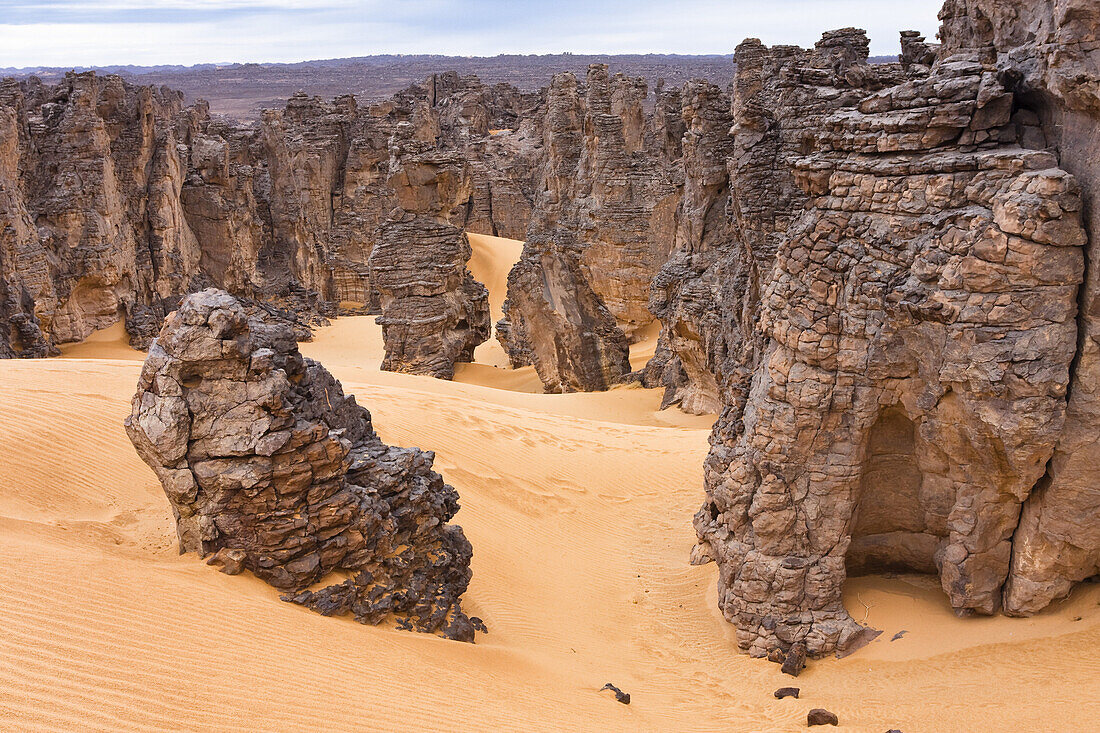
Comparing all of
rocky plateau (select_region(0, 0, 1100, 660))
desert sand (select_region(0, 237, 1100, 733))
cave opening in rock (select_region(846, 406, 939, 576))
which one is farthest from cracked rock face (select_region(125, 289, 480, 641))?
cave opening in rock (select_region(846, 406, 939, 576))

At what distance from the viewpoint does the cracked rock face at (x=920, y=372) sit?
7398 millimetres

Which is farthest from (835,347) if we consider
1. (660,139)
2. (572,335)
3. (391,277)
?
(660,139)

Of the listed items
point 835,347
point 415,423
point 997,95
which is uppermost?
point 997,95

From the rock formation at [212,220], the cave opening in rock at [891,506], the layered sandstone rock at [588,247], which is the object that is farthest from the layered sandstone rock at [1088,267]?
the rock formation at [212,220]

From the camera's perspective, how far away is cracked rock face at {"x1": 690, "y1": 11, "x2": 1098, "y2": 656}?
24.3 feet

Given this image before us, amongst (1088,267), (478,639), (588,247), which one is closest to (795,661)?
(478,639)

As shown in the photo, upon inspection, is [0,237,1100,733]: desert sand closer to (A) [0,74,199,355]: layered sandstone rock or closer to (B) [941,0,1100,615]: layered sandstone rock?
(B) [941,0,1100,615]: layered sandstone rock

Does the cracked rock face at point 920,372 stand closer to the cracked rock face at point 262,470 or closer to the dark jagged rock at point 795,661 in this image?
the dark jagged rock at point 795,661

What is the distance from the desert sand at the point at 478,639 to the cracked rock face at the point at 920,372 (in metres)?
0.56

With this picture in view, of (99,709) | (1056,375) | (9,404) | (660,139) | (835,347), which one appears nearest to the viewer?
(99,709)

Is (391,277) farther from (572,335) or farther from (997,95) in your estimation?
(997,95)

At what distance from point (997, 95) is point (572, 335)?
639 inches

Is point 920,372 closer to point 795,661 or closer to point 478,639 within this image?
point 795,661

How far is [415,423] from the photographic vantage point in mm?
14758
